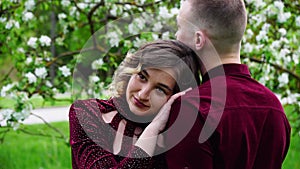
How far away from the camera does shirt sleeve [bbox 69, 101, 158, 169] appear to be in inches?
66.9

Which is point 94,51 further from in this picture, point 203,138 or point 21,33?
point 203,138

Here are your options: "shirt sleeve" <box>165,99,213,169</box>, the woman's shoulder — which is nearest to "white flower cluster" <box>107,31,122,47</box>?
the woman's shoulder

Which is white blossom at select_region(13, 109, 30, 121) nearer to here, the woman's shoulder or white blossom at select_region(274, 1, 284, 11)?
the woman's shoulder

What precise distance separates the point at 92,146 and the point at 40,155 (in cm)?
375

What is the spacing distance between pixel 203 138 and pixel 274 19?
2.77 m

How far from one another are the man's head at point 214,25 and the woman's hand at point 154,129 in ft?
0.64

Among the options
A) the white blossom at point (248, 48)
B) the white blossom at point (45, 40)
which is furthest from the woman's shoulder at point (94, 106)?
Result: the white blossom at point (248, 48)

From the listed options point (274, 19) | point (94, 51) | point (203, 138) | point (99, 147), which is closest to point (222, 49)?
point (203, 138)

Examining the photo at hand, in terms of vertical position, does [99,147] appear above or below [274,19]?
below

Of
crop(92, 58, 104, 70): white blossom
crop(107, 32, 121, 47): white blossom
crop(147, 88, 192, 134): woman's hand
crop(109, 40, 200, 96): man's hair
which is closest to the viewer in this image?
crop(147, 88, 192, 134): woman's hand

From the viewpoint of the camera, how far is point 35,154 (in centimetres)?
552

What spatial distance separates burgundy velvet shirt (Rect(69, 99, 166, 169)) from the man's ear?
0.38m

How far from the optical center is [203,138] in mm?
1545

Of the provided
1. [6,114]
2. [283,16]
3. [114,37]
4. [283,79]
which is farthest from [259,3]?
[6,114]
